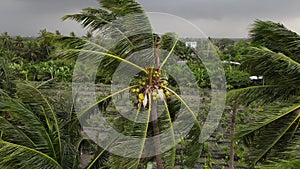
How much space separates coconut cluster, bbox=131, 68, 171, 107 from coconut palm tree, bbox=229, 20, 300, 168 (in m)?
2.04

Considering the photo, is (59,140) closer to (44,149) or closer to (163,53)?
(44,149)

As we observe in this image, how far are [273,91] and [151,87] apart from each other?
2.95 metres

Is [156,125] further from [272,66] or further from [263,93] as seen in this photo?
[263,93]

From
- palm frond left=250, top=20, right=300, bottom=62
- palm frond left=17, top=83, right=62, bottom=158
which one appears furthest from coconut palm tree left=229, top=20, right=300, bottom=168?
palm frond left=17, top=83, right=62, bottom=158

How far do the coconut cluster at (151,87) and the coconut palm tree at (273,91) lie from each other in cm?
204

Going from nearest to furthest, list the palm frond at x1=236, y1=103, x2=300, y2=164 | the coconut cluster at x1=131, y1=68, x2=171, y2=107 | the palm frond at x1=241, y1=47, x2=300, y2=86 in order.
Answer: the coconut cluster at x1=131, y1=68, x2=171, y2=107 → the palm frond at x1=241, y1=47, x2=300, y2=86 → the palm frond at x1=236, y1=103, x2=300, y2=164

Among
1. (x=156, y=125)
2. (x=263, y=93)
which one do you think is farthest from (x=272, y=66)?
(x=156, y=125)

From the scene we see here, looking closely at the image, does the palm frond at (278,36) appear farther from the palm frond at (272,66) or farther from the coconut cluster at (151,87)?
the coconut cluster at (151,87)

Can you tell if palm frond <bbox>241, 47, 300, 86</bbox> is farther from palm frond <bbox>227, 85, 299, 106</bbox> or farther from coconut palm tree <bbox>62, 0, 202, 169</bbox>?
coconut palm tree <bbox>62, 0, 202, 169</bbox>

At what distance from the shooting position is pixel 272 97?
572cm

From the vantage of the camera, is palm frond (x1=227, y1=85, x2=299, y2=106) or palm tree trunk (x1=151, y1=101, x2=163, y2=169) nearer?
palm tree trunk (x1=151, y1=101, x2=163, y2=169)

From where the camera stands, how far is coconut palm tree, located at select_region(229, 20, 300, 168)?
193 inches

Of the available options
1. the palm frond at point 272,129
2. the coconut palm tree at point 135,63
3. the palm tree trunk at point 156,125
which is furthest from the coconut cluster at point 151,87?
the palm frond at point 272,129

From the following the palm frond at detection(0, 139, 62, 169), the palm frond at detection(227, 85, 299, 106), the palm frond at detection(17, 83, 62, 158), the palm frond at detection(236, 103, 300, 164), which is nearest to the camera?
the palm frond at detection(0, 139, 62, 169)
